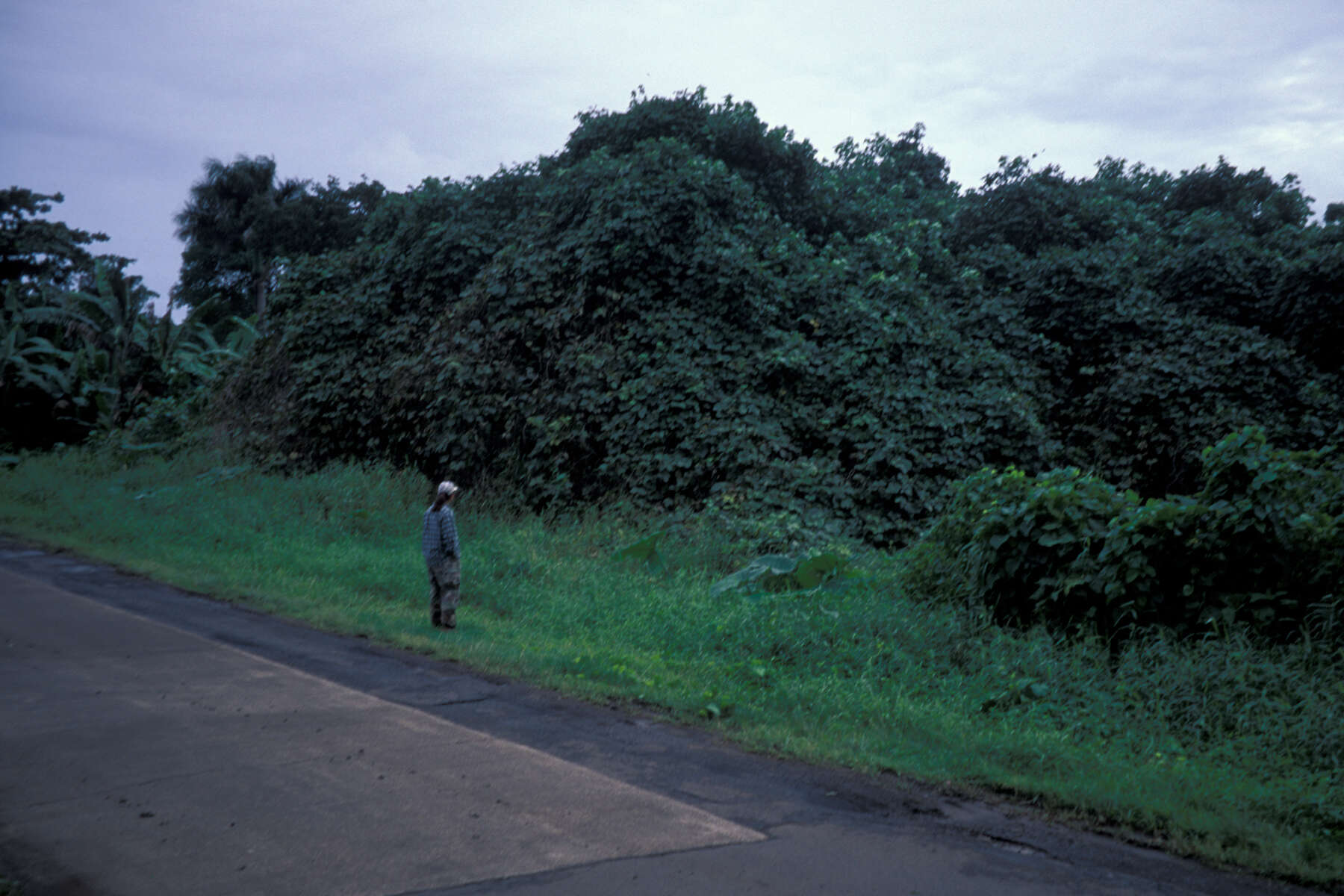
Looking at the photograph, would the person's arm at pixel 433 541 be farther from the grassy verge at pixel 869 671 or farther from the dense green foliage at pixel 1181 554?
the dense green foliage at pixel 1181 554

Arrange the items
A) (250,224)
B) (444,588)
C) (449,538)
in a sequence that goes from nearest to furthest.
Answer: (444,588)
(449,538)
(250,224)

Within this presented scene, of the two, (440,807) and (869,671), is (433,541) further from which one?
(440,807)

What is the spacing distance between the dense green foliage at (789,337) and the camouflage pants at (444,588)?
13.8 feet

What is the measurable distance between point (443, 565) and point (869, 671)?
401 centimetres

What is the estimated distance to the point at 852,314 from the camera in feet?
49.5

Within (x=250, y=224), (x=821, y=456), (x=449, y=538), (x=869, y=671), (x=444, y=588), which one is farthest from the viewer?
(x=250, y=224)

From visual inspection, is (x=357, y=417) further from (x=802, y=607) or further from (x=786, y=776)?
(x=786, y=776)

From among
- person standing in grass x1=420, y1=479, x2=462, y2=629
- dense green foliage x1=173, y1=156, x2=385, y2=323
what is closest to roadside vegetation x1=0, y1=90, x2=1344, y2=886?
person standing in grass x1=420, y1=479, x2=462, y2=629

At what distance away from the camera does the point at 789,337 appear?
48.8 ft

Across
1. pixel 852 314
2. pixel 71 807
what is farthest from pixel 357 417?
pixel 71 807

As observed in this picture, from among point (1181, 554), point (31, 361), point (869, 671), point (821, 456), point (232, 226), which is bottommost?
point (869, 671)

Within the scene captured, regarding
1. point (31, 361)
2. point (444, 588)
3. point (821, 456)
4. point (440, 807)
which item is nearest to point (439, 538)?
point (444, 588)

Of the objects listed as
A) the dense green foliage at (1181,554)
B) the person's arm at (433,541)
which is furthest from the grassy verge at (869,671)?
the person's arm at (433,541)

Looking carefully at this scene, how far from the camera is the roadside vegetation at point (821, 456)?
22.4ft
